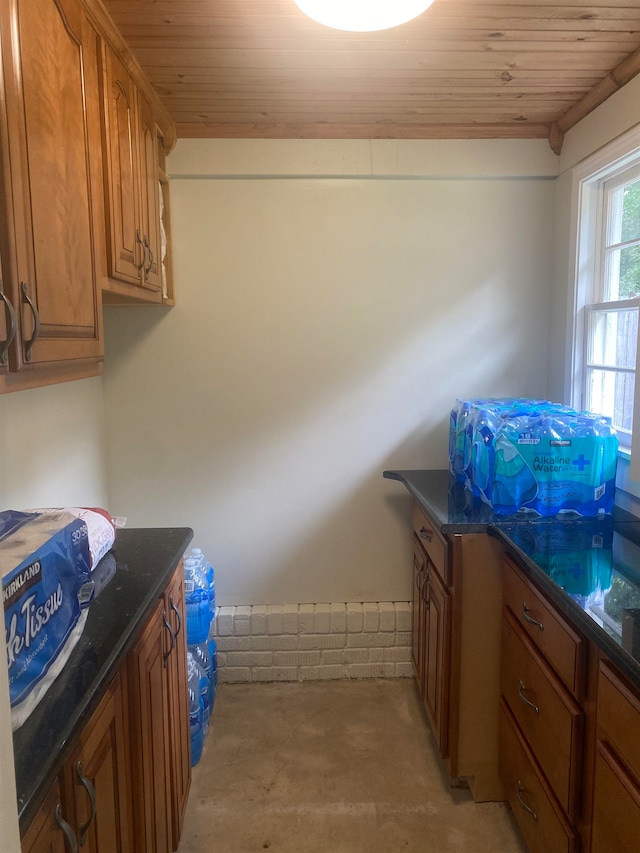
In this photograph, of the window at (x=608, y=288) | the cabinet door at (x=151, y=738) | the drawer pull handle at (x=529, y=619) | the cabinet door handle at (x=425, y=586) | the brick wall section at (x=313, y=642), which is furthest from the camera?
the brick wall section at (x=313, y=642)

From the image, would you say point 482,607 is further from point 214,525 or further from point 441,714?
point 214,525

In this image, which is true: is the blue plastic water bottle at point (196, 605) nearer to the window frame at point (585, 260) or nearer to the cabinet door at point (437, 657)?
the cabinet door at point (437, 657)

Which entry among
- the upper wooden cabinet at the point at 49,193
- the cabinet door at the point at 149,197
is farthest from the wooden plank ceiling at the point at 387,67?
the upper wooden cabinet at the point at 49,193

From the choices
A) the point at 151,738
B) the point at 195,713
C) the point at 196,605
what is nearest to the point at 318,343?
the point at 196,605

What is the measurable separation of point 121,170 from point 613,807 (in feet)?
6.61

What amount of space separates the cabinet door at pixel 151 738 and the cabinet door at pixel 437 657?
0.91m

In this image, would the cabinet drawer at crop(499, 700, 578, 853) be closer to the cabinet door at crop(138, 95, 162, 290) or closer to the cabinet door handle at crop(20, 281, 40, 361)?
the cabinet door handle at crop(20, 281, 40, 361)

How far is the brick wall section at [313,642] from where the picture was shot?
2.70 meters

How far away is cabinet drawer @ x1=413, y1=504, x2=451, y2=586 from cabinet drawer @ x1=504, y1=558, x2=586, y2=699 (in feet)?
0.66

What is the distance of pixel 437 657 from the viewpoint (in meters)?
2.12

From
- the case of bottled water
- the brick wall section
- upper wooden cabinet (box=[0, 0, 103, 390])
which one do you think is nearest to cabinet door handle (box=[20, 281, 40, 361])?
upper wooden cabinet (box=[0, 0, 103, 390])

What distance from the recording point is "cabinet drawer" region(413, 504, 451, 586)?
2.01 meters

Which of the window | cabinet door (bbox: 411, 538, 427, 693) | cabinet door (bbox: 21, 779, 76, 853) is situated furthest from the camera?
cabinet door (bbox: 411, 538, 427, 693)

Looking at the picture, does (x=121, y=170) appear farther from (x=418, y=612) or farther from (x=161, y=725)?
(x=418, y=612)
